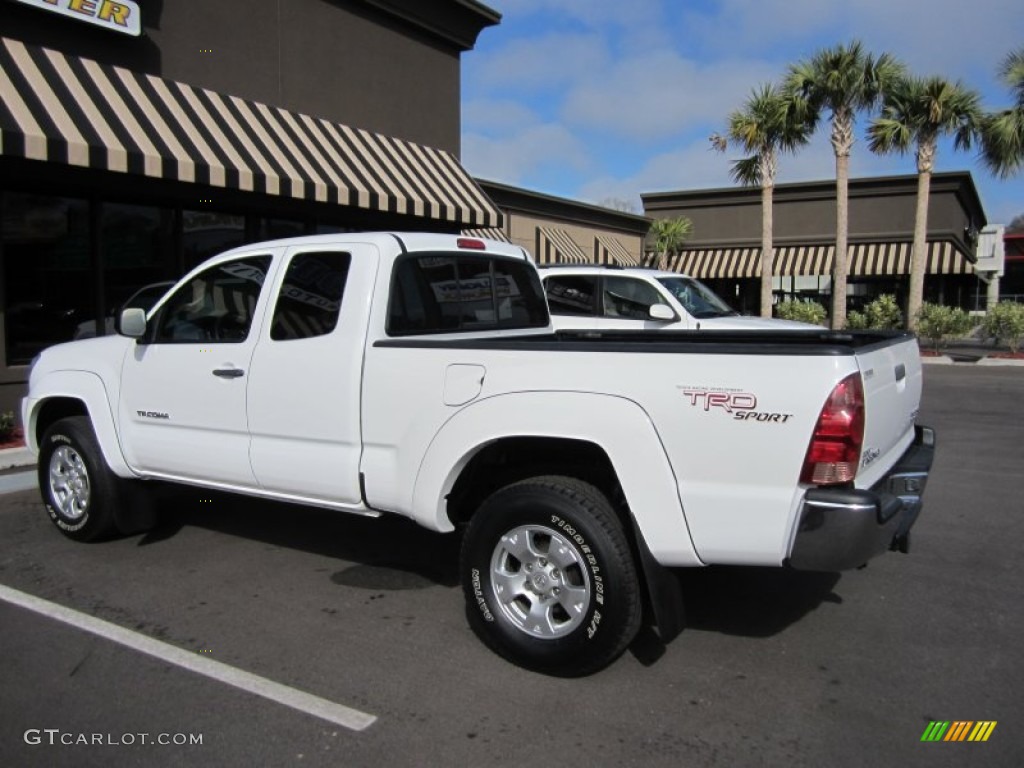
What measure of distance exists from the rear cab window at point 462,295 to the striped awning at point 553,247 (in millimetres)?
15717

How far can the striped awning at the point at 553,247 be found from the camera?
21359mm

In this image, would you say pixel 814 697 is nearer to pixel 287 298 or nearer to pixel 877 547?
pixel 877 547

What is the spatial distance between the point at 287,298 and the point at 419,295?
0.75 meters

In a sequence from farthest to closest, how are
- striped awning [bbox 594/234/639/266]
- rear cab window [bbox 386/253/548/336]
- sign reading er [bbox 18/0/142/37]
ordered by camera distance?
striped awning [bbox 594/234/639/266] → sign reading er [bbox 18/0/142/37] → rear cab window [bbox 386/253/548/336]

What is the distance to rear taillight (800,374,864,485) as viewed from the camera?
3.01 meters

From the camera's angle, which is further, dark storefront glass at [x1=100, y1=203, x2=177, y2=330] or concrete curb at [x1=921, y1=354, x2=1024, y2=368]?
concrete curb at [x1=921, y1=354, x2=1024, y2=368]

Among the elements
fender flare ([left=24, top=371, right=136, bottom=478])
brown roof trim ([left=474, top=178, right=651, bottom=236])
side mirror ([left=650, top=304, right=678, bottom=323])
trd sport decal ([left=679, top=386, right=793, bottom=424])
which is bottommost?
fender flare ([left=24, top=371, right=136, bottom=478])

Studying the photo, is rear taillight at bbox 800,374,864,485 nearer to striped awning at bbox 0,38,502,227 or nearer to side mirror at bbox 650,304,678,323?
side mirror at bbox 650,304,678,323

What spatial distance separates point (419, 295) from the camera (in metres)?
4.54

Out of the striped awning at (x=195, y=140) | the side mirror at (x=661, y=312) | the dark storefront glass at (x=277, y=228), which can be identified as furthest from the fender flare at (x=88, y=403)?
the dark storefront glass at (x=277, y=228)

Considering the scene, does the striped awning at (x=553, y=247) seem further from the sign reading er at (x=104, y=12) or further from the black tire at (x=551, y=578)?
the black tire at (x=551, y=578)

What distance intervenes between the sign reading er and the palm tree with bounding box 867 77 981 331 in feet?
62.6

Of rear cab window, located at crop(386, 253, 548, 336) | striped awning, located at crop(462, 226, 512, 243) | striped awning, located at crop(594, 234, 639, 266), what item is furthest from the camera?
striped awning, located at crop(594, 234, 639, 266)

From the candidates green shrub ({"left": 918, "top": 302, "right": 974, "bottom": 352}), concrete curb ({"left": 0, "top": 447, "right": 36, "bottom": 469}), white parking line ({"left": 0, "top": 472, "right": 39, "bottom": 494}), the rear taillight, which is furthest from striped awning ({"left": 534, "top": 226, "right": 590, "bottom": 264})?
the rear taillight
